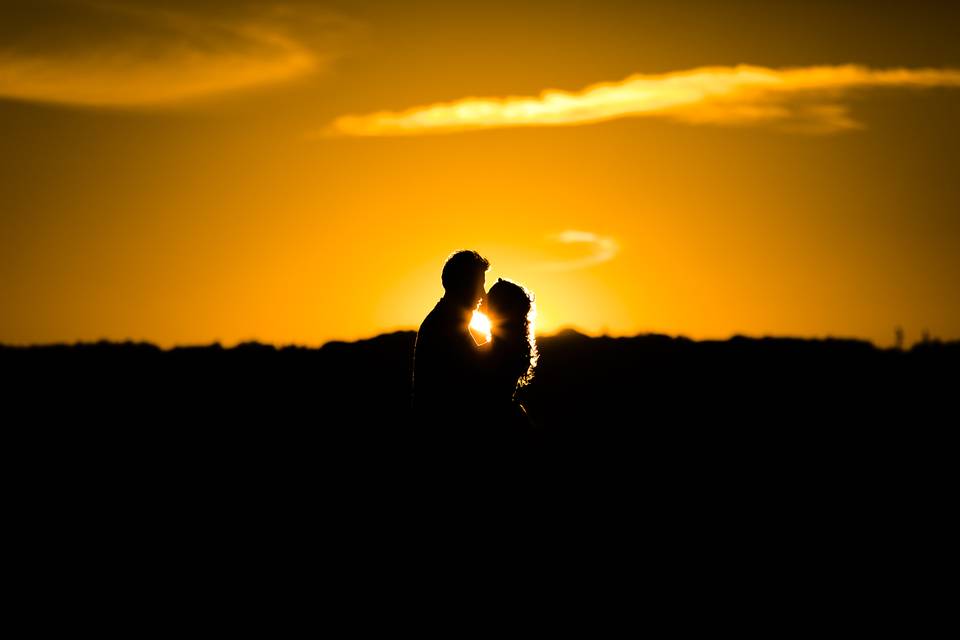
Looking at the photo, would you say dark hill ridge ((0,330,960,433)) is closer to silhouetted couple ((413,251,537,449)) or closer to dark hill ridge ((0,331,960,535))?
dark hill ridge ((0,331,960,535))

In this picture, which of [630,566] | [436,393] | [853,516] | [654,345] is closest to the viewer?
[436,393]

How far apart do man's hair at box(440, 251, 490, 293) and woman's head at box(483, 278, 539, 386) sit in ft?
1.01

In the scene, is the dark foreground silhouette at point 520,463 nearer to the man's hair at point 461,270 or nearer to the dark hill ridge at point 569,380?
the dark hill ridge at point 569,380

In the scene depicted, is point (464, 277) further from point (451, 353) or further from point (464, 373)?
point (464, 373)

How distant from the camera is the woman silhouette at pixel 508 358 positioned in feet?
26.6

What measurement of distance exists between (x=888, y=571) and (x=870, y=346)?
13477 millimetres

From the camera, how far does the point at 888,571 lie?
508 inches

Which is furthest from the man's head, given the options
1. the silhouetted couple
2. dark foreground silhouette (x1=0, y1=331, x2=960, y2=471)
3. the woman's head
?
dark foreground silhouette (x1=0, y1=331, x2=960, y2=471)

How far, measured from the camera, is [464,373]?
316 inches

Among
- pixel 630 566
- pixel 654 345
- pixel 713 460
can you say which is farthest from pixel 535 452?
pixel 654 345

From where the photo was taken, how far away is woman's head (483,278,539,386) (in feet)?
27.0

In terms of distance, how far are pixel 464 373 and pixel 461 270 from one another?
2.22 feet

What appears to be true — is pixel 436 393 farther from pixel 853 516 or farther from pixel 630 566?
pixel 853 516

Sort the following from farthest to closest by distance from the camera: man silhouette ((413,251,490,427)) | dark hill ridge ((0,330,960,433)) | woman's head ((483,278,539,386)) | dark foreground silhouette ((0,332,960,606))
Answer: dark hill ridge ((0,330,960,433)), dark foreground silhouette ((0,332,960,606)), woman's head ((483,278,539,386)), man silhouette ((413,251,490,427))
